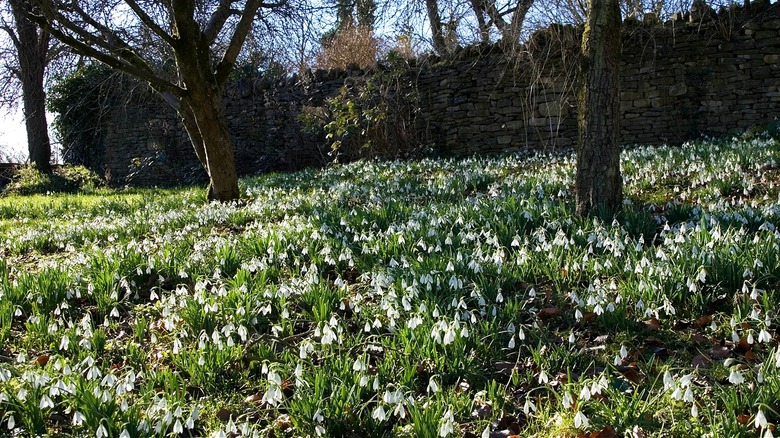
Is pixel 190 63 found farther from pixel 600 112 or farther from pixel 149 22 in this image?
pixel 600 112

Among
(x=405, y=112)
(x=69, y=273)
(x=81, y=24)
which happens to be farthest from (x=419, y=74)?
(x=69, y=273)

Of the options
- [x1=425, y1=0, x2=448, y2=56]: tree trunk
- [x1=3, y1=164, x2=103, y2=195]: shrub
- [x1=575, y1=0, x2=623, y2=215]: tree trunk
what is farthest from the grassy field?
[x1=3, y1=164, x2=103, y2=195]: shrub

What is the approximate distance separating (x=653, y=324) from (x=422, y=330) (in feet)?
3.86

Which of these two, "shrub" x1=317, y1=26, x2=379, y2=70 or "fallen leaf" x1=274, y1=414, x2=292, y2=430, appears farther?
"shrub" x1=317, y1=26, x2=379, y2=70

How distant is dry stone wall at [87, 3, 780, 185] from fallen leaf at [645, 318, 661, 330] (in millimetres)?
8166

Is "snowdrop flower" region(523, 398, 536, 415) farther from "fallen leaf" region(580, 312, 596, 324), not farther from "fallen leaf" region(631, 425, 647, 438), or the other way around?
"fallen leaf" region(580, 312, 596, 324)

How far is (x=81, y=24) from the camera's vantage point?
10.7m

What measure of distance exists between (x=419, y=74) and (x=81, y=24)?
21.2 ft

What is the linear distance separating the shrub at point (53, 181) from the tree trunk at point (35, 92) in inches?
35.4

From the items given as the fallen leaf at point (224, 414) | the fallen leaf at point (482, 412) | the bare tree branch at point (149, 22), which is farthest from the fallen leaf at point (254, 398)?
the bare tree branch at point (149, 22)

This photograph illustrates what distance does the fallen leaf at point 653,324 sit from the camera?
3.07 m

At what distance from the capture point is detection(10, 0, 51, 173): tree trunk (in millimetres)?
17625

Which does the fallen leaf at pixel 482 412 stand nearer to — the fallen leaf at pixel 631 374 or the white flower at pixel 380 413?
the white flower at pixel 380 413

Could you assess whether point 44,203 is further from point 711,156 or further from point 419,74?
point 711,156
